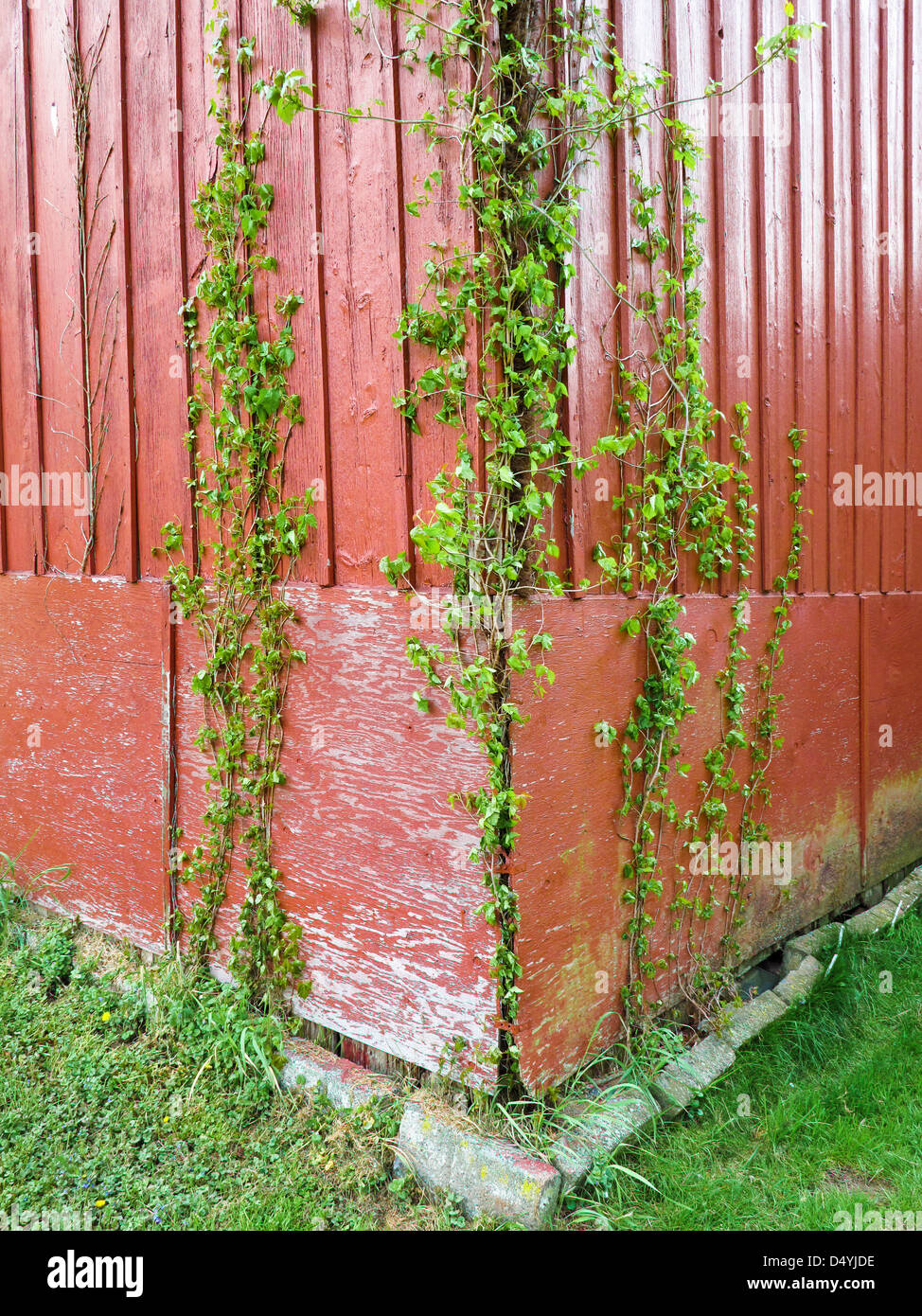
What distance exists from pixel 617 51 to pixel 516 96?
2.28 ft

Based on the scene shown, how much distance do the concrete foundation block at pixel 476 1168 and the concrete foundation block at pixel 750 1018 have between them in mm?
1196

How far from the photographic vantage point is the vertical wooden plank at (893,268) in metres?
4.95

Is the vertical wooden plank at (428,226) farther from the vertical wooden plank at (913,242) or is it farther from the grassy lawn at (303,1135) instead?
the vertical wooden plank at (913,242)

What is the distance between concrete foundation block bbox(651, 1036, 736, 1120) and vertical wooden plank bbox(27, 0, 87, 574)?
3.33 m

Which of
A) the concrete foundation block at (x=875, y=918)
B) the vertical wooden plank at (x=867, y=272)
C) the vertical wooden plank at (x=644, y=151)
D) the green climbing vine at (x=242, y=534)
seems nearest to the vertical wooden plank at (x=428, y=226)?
the green climbing vine at (x=242, y=534)

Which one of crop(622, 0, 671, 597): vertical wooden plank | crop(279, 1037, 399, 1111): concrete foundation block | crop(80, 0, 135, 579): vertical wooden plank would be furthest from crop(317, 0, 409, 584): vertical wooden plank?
crop(279, 1037, 399, 1111): concrete foundation block

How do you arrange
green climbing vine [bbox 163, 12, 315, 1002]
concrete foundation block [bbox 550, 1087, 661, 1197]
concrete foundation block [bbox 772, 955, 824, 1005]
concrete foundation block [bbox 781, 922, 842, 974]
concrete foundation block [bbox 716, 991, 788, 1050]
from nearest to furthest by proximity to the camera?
concrete foundation block [bbox 550, 1087, 661, 1197]
green climbing vine [bbox 163, 12, 315, 1002]
concrete foundation block [bbox 716, 991, 788, 1050]
concrete foundation block [bbox 772, 955, 824, 1005]
concrete foundation block [bbox 781, 922, 842, 974]

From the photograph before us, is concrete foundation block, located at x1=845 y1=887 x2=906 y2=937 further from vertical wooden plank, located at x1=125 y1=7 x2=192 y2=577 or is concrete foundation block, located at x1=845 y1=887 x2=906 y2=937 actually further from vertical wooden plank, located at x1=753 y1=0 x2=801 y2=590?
vertical wooden plank, located at x1=125 y1=7 x2=192 y2=577

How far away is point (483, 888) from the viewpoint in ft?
8.58

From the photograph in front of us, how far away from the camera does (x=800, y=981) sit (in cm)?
392

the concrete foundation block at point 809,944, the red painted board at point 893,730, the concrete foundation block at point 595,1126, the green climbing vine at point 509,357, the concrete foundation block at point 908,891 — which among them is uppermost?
the green climbing vine at point 509,357

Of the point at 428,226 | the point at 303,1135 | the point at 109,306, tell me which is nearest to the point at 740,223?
the point at 428,226

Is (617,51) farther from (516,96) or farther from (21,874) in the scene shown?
(21,874)

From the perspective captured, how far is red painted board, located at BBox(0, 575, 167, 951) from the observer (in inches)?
152
